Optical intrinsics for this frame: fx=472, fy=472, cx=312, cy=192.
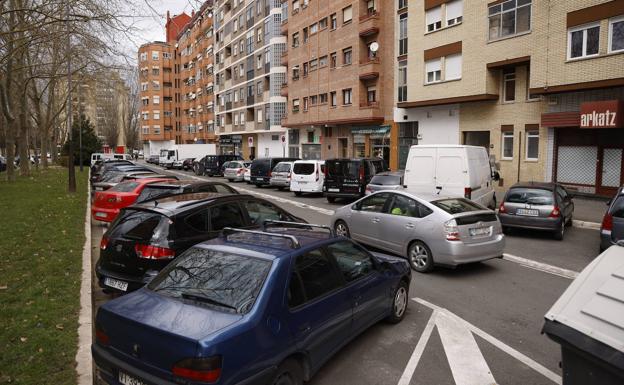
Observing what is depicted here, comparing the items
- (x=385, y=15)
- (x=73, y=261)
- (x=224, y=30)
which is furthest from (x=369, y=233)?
(x=224, y=30)

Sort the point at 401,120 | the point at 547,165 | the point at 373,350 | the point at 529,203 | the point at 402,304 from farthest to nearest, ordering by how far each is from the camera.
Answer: the point at 401,120 → the point at 547,165 → the point at 529,203 → the point at 402,304 → the point at 373,350

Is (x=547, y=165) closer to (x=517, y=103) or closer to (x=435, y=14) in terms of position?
(x=517, y=103)

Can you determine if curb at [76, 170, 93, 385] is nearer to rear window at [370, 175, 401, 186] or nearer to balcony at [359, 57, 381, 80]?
rear window at [370, 175, 401, 186]

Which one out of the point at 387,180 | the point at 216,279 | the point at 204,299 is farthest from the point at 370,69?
the point at 204,299

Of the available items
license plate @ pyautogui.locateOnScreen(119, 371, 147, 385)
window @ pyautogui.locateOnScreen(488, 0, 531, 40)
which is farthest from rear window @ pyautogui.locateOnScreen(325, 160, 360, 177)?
license plate @ pyautogui.locateOnScreen(119, 371, 147, 385)

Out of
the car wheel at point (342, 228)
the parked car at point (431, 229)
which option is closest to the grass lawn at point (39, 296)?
the car wheel at point (342, 228)

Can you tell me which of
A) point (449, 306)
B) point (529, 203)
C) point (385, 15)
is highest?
point (385, 15)

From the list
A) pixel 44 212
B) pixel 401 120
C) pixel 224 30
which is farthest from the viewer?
pixel 224 30

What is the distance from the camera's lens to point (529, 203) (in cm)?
1207

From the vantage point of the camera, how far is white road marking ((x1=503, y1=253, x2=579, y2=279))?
8505 mm

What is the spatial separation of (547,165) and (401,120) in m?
10.6

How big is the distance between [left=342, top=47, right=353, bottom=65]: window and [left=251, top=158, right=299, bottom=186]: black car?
9580 millimetres

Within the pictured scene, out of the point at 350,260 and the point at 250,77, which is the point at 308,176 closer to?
the point at 350,260

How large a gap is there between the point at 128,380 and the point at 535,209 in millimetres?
10844
